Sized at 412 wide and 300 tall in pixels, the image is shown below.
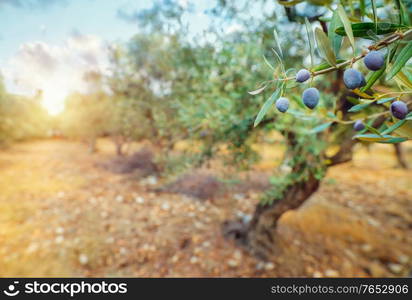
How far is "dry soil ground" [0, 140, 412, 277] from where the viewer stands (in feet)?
9.35

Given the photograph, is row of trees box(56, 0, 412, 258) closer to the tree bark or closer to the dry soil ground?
the tree bark

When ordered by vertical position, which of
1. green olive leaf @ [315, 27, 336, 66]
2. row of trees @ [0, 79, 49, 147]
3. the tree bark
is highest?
row of trees @ [0, 79, 49, 147]

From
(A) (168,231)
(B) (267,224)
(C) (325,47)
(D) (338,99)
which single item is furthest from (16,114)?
(C) (325,47)

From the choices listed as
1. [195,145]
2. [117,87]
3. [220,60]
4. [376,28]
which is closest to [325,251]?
[195,145]

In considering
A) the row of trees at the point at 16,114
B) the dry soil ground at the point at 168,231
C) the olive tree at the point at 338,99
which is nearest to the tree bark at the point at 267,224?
the olive tree at the point at 338,99

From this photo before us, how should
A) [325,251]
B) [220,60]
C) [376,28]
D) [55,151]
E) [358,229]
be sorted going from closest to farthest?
[376,28]
[220,60]
[325,251]
[358,229]
[55,151]

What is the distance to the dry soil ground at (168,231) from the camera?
2850 millimetres

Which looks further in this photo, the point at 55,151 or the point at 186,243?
the point at 55,151

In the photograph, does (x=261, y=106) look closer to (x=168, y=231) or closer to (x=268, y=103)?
(x=268, y=103)

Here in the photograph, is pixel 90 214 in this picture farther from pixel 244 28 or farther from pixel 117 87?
pixel 244 28

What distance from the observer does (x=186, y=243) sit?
10.9ft

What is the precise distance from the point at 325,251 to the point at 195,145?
2.36m

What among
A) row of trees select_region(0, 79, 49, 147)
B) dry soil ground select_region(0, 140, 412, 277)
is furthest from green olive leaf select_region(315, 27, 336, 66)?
row of trees select_region(0, 79, 49, 147)

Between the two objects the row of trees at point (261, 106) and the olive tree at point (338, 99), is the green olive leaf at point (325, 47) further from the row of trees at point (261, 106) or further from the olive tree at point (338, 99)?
the row of trees at point (261, 106)
